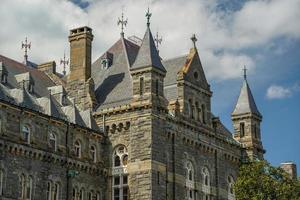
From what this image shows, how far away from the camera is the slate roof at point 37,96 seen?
61500 millimetres

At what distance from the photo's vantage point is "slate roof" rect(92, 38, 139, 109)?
69.4m

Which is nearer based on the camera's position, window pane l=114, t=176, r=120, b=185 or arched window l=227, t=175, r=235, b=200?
window pane l=114, t=176, r=120, b=185

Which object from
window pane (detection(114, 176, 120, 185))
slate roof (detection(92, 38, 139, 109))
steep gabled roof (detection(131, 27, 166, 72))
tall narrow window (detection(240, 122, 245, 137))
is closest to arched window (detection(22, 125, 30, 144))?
window pane (detection(114, 176, 120, 185))

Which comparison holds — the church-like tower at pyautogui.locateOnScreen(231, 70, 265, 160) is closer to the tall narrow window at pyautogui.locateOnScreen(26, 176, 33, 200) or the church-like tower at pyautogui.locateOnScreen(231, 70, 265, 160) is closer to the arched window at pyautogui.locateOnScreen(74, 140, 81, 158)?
the arched window at pyautogui.locateOnScreen(74, 140, 81, 158)

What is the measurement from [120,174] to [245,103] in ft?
69.2

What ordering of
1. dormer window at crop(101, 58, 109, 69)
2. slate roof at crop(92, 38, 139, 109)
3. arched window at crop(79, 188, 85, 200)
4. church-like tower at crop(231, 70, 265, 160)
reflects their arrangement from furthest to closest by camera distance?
church-like tower at crop(231, 70, 265, 160), dormer window at crop(101, 58, 109, 69), slate roof at crop(92, 38, 139, 109), arched window at crop(79, 188, 85, 200)

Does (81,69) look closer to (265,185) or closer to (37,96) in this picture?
(37,96)

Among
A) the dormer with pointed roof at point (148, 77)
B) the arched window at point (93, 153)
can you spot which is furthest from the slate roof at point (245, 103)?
the arched window at point (93, 153)

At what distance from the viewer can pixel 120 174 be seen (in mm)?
65688

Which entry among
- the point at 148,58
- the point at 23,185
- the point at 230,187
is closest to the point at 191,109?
the point at 148,58

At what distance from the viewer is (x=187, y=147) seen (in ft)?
228

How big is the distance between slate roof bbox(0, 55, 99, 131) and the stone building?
102mm

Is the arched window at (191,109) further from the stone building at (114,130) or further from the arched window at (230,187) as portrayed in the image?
the arched window at (230,187)

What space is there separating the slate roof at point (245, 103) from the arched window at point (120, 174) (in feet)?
62.5
